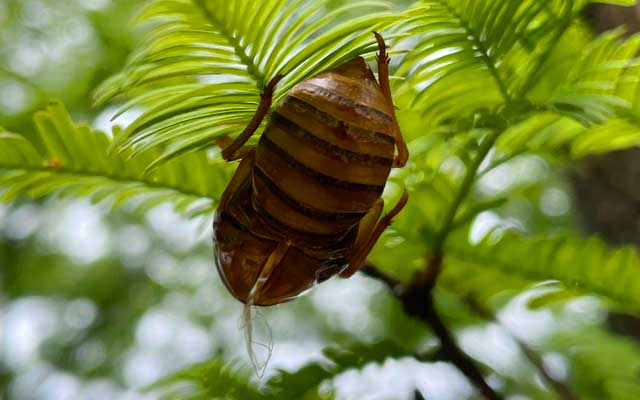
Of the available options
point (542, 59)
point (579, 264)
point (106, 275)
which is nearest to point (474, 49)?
point (542, 59)

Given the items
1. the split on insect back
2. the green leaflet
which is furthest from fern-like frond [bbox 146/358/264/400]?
the split on insect back

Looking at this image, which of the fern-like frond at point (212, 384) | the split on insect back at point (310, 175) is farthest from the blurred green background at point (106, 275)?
the split on insect back at point (310, 175)

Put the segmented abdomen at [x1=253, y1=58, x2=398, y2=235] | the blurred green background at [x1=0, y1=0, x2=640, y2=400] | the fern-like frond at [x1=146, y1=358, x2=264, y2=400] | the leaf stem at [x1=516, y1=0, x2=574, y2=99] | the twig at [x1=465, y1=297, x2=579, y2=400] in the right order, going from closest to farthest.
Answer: the segmented abdomen at [x1=253, y1=58, x2=398, y2=235] < the leaf stem at [x1=516, y1=0, x2=574, y2=99] < the fern-like frond at [x1=146, y1=358, x2=264, y2=400] < the twig at [x1=465, y1=297, x2=579, y2=400] < the blurred green background at [x1=0, y1=0, x2=640, y2=400]

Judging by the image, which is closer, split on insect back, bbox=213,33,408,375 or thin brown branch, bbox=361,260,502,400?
split on insect back, bbox=213,33,408,375

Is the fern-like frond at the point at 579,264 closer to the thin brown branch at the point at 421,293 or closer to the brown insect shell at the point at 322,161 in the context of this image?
the thin brown branch at the point at 421,293

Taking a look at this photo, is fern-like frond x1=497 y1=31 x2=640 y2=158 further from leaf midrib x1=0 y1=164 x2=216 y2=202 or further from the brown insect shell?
leaf midrib x1=0 y1=164 x2=216 y2=202
